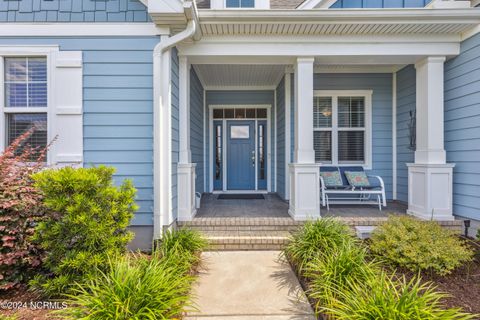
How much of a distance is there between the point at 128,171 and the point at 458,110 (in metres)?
4.62

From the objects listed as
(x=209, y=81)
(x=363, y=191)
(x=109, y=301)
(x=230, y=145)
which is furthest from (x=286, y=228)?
(x=209, y=81)

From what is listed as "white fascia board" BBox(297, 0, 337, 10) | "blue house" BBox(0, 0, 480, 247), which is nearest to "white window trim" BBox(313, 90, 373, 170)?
"blue house" BBox(0, 0, 480, 247)

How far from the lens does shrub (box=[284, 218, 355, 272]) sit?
8.85ft

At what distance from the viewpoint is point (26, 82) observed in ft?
11.1

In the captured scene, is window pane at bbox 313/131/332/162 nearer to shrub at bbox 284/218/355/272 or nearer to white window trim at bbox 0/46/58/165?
shrub at bbox 284/218/355/272

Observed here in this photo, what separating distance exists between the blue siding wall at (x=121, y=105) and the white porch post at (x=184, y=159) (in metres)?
0.51

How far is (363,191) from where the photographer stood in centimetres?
443

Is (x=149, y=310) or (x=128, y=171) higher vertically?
(x=128, y=171)

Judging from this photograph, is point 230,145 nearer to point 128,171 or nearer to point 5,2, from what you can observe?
point 128,171

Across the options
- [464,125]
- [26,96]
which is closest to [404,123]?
[464,125]

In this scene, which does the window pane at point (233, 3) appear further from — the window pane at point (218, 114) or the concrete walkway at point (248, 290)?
the concrete walkway at point (248, 290)

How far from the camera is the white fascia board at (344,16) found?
334 centimetres

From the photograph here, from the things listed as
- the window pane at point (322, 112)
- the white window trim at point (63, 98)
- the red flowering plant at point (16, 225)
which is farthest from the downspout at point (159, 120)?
the window pane at point (322, 112)

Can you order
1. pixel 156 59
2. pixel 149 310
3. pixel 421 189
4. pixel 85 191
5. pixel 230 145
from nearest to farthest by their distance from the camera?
pixel 149 310, pixel 85 191, pixel 156 59, pixel 421 189, pixel 230 145
